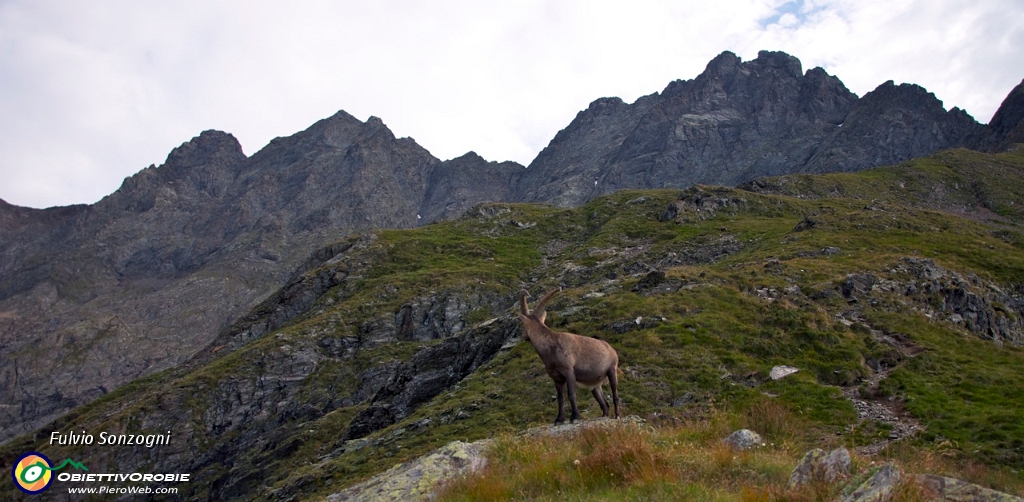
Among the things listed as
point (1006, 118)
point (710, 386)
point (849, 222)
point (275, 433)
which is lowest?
point (275, 433)

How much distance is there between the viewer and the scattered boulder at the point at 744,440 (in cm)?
1118

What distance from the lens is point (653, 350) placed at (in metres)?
29.3

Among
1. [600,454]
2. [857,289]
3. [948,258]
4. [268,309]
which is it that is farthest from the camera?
[268,309]

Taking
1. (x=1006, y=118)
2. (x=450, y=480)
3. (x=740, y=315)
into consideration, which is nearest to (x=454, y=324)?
(x=740, y=315)

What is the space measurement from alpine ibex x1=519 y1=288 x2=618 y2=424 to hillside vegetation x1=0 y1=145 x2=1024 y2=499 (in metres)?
2.48

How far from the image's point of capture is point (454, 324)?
238 feet

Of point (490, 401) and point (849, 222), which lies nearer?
point (490, 401)

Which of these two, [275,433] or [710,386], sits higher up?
[710,386]

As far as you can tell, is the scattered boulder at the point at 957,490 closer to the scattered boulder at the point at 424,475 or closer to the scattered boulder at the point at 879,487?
the scattered boulder at the point at 879,487

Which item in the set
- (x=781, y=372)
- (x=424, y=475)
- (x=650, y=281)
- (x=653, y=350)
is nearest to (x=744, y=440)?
(x=424, y=475)

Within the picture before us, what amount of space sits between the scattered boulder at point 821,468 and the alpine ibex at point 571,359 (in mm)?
6271

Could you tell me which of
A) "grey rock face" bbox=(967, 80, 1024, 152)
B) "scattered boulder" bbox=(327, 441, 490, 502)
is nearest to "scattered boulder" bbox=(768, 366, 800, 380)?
"scattered boulder" bbox=(327, 441, 490, 502)

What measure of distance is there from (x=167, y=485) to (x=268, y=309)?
3790cm

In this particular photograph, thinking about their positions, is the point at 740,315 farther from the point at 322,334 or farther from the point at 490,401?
the point at 322,334
